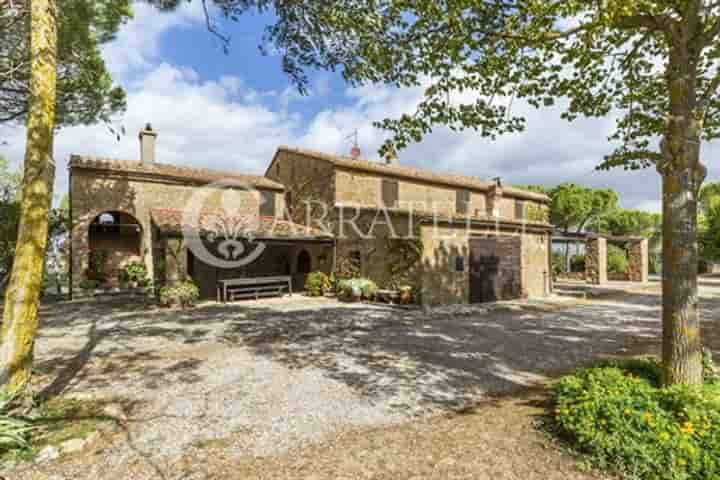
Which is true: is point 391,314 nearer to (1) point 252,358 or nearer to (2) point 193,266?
→ (1) point 252,358

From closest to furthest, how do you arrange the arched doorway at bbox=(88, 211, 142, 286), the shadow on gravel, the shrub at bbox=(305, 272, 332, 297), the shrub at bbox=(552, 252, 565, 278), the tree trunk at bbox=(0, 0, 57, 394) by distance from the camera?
the tree trunk at bbox=(0, 0, 57, 394)
the shadow on gravel
the shrub at bbox=(305, 272, 332, 297)
the arched doorway at bbox=(88, 211, 142, 286)
the shrub at bbox=(552, 252, 565, 278)

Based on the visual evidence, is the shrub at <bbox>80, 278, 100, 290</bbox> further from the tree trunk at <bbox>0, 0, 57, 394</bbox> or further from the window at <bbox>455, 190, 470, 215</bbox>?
the window at <bbox>455, 190, 470, 215</bbox>

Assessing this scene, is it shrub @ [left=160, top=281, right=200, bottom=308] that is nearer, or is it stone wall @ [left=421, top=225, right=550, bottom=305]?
stone wall @ [left=421, top=225, right=550, bottom=305]

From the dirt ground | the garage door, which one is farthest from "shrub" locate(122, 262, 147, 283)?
the dirt ground

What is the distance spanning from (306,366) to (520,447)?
3.70 metres

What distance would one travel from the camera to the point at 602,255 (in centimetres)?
2120

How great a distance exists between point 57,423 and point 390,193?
1554 centimetres

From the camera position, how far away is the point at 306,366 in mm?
6090

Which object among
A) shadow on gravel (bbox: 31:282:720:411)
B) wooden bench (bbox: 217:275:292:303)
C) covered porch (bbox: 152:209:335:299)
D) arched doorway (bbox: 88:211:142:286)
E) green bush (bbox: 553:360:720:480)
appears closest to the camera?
green bush (bbox: 553:360:720:480)

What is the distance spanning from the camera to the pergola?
68.0ft

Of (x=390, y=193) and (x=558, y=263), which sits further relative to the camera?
(x=558, y=263)

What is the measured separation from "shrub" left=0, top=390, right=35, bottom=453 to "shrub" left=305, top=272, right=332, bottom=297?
39.9ft

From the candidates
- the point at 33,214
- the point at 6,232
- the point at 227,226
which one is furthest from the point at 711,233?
the point at 6,232

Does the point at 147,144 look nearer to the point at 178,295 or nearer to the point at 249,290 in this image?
the point at 249,290
